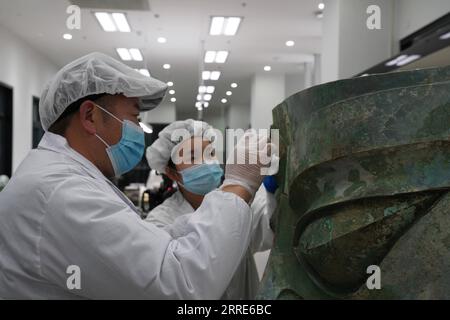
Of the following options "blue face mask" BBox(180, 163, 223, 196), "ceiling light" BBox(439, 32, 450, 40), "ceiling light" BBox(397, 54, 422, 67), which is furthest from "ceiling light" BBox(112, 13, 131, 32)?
"blue face mask" BBox(180, 163, 223, 196)

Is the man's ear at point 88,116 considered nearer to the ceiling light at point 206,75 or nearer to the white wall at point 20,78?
the white wall at point 20,78

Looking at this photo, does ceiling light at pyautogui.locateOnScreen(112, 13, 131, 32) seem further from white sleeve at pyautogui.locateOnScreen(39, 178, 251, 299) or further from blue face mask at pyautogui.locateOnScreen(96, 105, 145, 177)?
white sleeve at pyautogui.locateOnScreen(39, 178, 251, 299)

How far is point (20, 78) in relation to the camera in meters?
7.37

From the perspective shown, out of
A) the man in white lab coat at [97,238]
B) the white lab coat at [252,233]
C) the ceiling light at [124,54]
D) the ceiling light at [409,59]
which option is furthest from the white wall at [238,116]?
the man in white lab coat at [97,238]

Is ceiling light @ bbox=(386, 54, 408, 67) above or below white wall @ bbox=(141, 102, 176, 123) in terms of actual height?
below

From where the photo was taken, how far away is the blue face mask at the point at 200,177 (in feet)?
5.83

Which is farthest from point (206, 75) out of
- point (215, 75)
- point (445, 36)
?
point (445, 36)

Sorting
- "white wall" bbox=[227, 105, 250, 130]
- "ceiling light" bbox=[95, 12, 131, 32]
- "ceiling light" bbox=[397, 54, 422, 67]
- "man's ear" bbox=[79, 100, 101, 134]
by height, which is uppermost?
"ceiling light" bbox=[95, 12, 131, 32]

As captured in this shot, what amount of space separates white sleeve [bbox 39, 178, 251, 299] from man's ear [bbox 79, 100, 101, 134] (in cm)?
20

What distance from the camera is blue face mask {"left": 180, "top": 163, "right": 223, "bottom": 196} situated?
69.9 inches

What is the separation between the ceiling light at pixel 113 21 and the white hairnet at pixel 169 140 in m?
4.42

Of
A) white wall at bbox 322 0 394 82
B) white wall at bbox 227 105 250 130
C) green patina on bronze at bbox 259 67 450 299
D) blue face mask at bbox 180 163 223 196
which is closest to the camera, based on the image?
green patina on bronze at bbox 259 67 450 299
